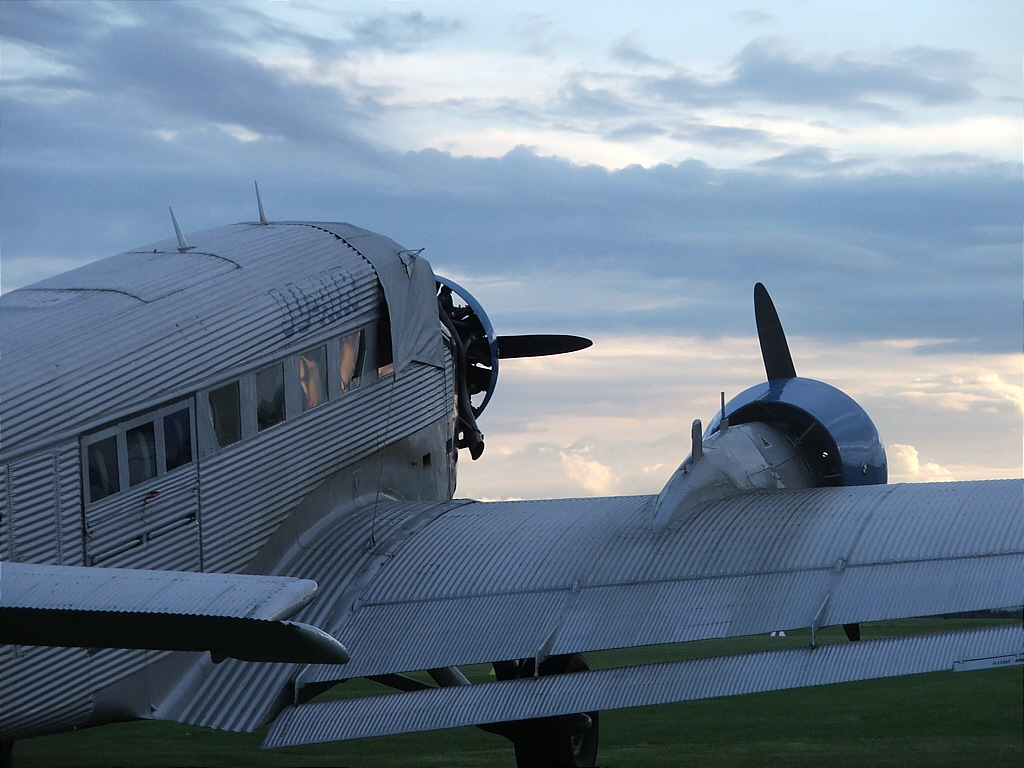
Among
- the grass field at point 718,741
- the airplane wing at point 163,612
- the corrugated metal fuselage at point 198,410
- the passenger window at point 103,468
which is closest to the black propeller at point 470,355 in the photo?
the corrugated metal fuselage at point 198,410

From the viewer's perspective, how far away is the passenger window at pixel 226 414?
10391 millimetres

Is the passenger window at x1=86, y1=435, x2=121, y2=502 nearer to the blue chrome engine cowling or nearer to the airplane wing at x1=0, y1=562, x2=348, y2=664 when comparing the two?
the airplane wing at x1=0, y1=562, x2=348, y2=664

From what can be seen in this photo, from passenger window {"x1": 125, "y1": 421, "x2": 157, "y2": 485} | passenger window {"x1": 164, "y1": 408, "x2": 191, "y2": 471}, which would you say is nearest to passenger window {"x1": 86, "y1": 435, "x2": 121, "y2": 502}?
passenger window {"x1": 125, "y1": 421, "x2": 157, "y2": 485}

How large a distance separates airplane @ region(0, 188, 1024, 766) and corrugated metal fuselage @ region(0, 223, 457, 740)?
0.02m

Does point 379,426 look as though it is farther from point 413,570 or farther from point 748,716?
point 748,716

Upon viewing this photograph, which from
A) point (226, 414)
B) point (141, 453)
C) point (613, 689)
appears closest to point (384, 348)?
point (226, 414)

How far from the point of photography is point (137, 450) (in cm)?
957

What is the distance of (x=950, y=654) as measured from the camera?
26.0 feet

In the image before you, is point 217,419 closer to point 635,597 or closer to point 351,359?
point 351,359

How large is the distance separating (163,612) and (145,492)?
16.9ft

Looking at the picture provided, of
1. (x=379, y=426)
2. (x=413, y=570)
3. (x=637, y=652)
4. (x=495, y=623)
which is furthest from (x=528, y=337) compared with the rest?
(x=637, y=652)

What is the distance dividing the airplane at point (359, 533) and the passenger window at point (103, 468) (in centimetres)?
2

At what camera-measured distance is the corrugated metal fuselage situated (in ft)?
28.9

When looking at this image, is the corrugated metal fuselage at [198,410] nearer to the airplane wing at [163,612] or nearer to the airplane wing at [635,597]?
the airplane wing at [635,597]
